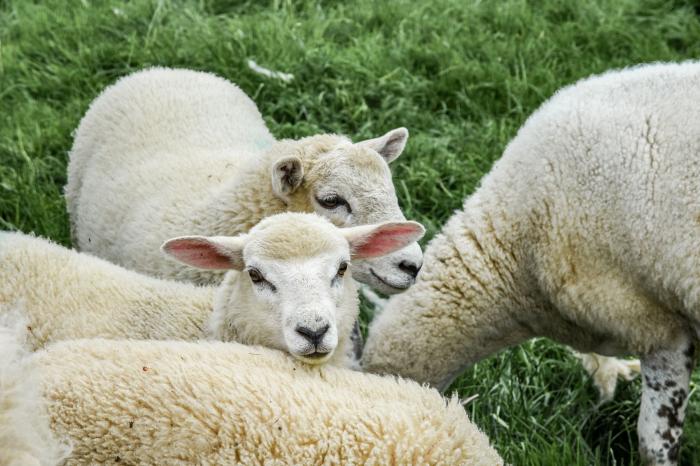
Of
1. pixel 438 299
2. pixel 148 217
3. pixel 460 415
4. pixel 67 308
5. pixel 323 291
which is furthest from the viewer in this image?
pixel 148 217

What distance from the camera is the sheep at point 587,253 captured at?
14.7 ft

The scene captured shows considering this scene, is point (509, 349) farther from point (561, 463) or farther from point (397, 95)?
point (397, 95)

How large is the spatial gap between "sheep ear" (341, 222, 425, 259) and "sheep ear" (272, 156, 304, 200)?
26.5 inches

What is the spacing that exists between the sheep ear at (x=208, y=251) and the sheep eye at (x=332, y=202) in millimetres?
767

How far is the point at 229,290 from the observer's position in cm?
408

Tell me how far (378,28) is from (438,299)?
3.46 metres

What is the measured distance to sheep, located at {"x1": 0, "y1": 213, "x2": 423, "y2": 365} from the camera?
370 cm

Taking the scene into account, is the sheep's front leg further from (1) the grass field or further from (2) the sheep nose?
(2) the sheep nose

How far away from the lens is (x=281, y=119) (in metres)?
7.07

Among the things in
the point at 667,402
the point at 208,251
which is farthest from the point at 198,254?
the point at 667,402

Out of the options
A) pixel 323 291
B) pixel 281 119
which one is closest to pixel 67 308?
pixel 323 291

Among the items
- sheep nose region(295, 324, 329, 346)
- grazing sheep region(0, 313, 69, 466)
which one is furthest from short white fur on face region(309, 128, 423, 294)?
grazing sheep region(0, 313, 69, 466)

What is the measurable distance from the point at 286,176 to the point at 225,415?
6.13 ft

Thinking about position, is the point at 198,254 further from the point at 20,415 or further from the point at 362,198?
the point at 20,415
